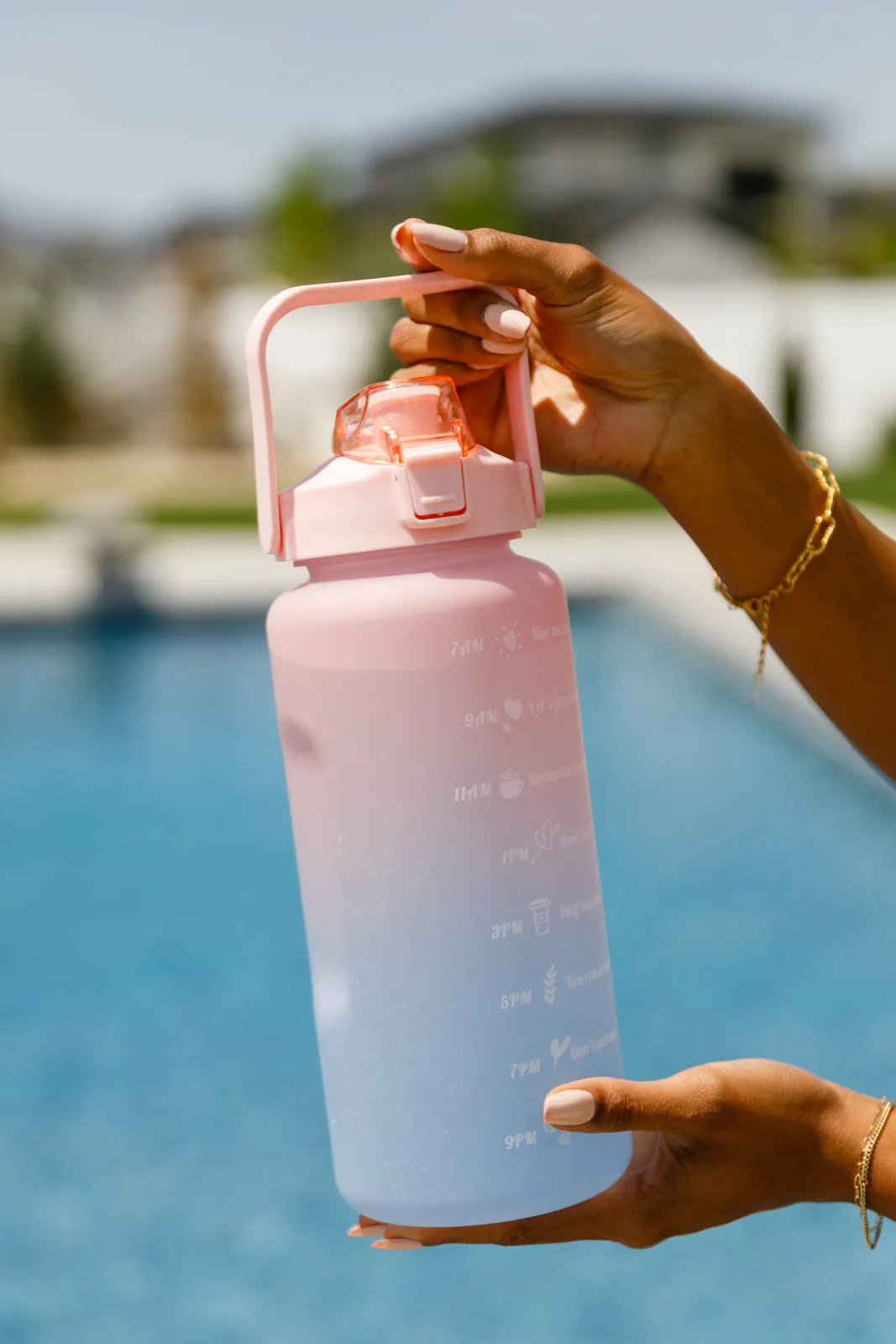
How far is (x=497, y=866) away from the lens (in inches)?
45.8

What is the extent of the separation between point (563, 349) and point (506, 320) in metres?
0.17

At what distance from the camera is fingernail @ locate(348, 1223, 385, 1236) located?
130 centimetres

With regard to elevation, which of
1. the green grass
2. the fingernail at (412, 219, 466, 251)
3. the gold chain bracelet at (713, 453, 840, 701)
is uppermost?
the fingernail at (412, 219, 466, 251)

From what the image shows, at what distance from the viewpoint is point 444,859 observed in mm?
1158

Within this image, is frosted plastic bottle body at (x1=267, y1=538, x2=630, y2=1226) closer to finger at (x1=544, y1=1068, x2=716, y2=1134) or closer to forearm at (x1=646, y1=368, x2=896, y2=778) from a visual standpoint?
finger at (x1=544, y1=1068, x2=716, y2=1134)

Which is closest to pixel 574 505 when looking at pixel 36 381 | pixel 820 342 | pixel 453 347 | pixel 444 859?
pixel 820 342

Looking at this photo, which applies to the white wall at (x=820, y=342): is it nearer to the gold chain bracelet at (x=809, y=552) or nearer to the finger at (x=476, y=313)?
the gold chain bracelet at (x=809, y=552)

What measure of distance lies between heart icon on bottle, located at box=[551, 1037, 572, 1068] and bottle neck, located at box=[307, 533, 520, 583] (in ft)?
1.31

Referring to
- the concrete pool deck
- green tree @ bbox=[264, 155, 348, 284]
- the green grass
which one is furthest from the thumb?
green tree @ bbox=[264, 155, 348, 284]

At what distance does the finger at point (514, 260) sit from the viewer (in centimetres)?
123

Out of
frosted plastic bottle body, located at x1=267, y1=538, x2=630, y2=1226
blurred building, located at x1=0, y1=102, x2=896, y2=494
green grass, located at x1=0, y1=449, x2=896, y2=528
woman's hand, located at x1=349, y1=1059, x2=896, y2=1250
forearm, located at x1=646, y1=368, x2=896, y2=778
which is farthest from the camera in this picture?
blurred building, located at x1=0, y1=102, x2=896, y2=494

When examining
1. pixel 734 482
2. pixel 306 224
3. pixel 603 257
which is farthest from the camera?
pixel 306 224

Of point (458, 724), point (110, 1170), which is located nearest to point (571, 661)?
point (458, 724)

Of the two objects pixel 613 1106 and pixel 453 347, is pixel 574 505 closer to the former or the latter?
pixel 453 347
